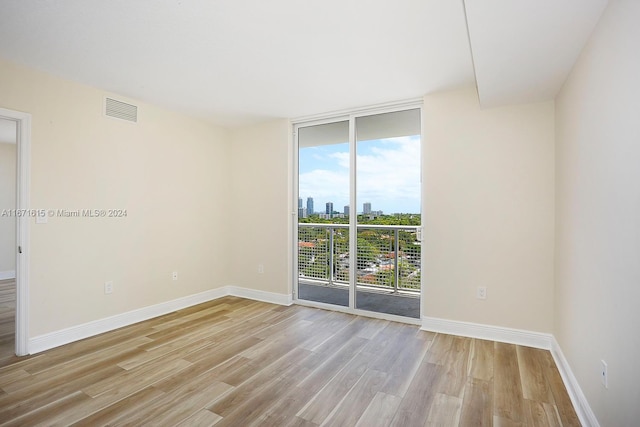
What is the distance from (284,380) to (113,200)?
262 cm

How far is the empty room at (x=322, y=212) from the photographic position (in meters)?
1.82

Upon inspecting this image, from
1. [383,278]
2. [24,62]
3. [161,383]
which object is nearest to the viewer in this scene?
[161,383]

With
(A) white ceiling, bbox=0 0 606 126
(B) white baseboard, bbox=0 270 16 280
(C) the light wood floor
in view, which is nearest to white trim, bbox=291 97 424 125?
(A) white ceiling, bbox=0 0 606 126

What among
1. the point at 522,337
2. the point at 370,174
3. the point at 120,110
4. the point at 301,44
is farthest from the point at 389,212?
the point at 120,110

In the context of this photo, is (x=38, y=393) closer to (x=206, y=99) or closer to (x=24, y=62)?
(x=24, y=62)

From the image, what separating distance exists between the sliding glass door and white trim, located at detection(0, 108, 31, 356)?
9.07 feet

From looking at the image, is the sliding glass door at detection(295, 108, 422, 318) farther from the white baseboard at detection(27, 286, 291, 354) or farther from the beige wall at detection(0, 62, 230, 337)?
the beige wall at detection(0, 62, 230, 337)

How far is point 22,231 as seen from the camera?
105 inches

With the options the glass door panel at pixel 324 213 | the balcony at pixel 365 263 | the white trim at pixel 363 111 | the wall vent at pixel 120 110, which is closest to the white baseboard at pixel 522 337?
the balcony at pixel 365 263

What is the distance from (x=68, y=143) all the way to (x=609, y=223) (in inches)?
163

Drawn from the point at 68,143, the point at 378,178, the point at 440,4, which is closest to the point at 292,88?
the point at 378,178

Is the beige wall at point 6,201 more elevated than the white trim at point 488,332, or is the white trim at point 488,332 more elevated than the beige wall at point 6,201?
the beige wall at point 6,201

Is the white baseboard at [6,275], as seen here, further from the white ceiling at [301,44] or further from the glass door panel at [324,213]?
the glass door panel at [324,213]

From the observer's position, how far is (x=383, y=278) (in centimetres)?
436
